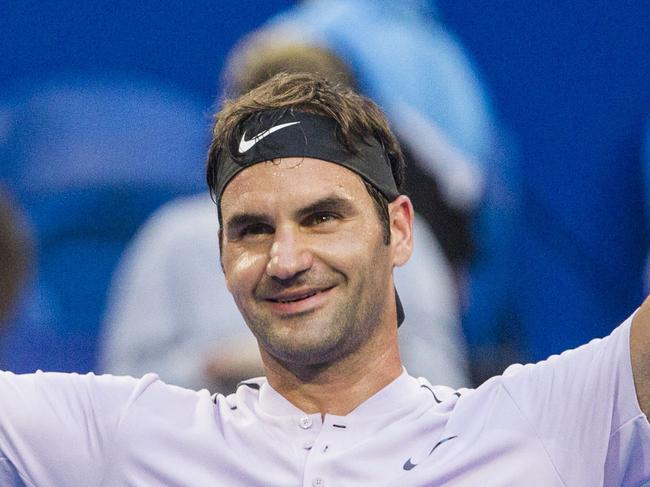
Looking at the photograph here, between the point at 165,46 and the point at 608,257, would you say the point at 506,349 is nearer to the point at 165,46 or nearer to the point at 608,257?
the point at 608,257

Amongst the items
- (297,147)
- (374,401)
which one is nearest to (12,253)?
(297,147)

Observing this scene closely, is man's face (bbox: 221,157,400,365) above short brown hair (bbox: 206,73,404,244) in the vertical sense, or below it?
below

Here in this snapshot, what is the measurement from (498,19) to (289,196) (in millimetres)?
1282

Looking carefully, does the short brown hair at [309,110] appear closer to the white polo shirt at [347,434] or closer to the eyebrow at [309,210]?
the eyebrow at [309,210]

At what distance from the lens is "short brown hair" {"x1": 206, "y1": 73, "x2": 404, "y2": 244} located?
→ 2.04 metres

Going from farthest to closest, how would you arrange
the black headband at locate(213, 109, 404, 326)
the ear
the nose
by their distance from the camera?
the ear < the black headband at locate(213, 109, 404, 326) < the nose

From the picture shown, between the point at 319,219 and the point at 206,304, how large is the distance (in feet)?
3.19

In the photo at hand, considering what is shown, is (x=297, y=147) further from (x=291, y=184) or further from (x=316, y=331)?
(x=316, y=331)

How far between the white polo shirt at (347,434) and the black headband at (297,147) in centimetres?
42

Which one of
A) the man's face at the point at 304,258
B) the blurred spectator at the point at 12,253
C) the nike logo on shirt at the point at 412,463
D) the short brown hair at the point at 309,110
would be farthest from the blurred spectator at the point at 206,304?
the nike logo on shirt at the point at 412,463

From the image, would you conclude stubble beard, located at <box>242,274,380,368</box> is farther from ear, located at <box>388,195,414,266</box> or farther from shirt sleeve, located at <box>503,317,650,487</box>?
shirt sleeve, located at <box>503,317,650,487</box>

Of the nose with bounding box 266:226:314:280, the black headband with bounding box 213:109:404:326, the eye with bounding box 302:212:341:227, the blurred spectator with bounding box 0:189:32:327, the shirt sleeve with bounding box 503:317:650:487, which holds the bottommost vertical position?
the shirt sleeve with bounding box 503:317:650:487

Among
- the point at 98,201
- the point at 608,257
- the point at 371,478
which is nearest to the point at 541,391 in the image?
the point at 371,478

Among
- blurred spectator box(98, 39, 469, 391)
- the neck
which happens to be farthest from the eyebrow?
blurred spectator box(98, 39, 469, 391)
